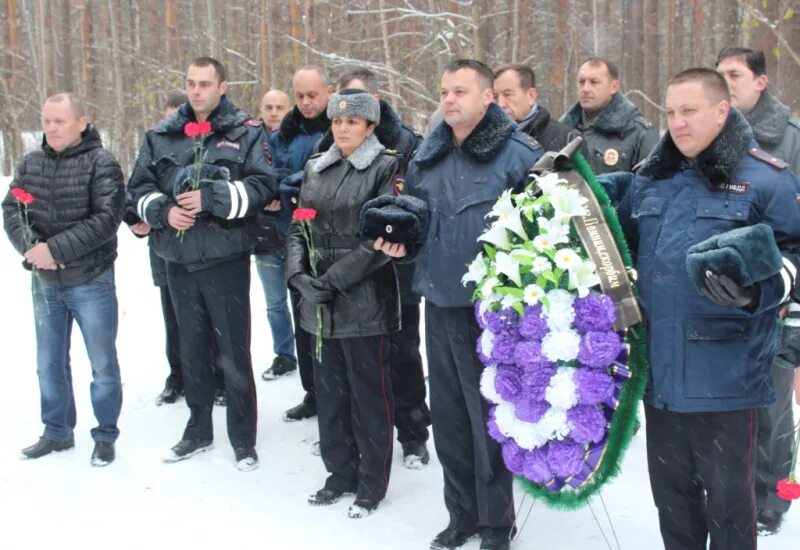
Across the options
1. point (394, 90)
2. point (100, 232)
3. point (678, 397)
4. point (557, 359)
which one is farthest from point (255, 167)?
point (394, 90)

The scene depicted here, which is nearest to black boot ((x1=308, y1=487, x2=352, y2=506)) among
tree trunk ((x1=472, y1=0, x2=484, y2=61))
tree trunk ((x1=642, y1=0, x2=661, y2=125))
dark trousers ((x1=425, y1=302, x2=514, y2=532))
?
dark trousers ((x1=425, y1=302, x2=514, y2=532))

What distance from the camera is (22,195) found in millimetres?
5316

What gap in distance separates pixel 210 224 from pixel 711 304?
3166 millimetres

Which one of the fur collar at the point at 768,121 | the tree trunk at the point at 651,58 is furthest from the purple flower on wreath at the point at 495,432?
the tree trunk at the point at 651,58

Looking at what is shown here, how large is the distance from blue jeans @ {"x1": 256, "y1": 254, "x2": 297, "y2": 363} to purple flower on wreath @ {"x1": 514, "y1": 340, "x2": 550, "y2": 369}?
4.18m

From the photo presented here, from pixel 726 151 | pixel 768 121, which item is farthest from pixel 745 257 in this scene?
pixel 768 121

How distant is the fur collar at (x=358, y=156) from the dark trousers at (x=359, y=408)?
0.98m

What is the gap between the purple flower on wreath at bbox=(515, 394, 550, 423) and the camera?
344 centimetres

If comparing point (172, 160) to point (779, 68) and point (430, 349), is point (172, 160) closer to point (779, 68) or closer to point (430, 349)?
point (430, 349)

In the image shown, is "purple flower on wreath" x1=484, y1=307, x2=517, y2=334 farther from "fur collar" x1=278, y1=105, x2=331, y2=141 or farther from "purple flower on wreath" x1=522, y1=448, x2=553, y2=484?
"fur collar" x1=278, y1=105, x2=331, y2=141

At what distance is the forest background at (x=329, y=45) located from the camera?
611 inches

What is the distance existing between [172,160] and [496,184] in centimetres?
237

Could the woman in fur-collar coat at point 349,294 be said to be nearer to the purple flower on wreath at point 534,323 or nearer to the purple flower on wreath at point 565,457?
the purple flower on wreath at point 534,323

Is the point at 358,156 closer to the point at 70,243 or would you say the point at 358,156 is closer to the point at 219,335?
the point at 219,335
